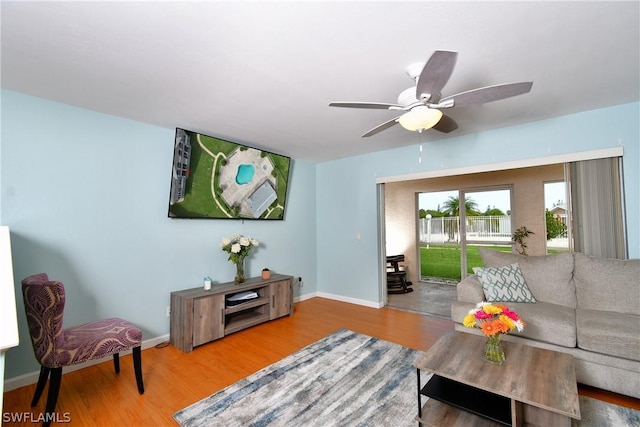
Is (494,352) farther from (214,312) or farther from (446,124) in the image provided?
(214,312)

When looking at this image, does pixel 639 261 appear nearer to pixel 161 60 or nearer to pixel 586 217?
pixel 586 217

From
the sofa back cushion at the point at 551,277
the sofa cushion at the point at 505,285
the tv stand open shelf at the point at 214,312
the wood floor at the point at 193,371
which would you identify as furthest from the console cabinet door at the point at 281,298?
the sofa back cushion at the point at 551,277

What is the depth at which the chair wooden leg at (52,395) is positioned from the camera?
1.67 metres

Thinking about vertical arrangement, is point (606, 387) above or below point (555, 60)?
below

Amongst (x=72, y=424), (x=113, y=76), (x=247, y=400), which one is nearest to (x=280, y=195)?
(x=113, y=76)

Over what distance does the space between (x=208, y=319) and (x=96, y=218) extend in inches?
57.8

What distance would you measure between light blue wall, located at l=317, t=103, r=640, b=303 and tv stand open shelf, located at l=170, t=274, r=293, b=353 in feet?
4.55

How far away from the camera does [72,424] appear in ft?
5.77

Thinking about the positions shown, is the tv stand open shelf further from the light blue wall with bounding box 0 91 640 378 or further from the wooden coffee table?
the wooden coffee table

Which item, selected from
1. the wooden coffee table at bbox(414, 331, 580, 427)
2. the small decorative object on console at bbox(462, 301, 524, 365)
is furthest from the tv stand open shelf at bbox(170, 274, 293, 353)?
the small decorative object on console at bbox(462, 301, 524, 365)

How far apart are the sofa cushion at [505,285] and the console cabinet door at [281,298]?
2380 mm

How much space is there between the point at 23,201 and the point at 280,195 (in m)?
2.70

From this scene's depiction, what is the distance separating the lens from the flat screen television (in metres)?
3.06

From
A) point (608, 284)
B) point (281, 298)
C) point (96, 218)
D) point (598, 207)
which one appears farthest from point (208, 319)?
point (598, 207)
